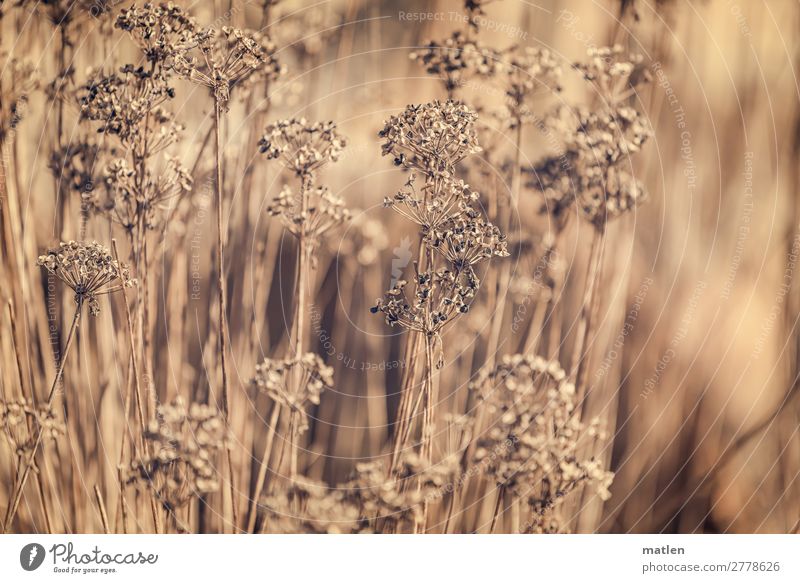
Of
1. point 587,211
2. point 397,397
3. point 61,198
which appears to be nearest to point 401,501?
point 397,397

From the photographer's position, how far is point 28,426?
125 centimetres

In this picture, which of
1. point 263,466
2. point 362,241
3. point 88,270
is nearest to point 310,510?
point 263,466

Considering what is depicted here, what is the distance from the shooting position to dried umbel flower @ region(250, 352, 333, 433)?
48.8 inches

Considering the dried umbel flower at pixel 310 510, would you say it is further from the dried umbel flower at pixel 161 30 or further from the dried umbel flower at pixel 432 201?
the dried umbel flower at pixel 161 30

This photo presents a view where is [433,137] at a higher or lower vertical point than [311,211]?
higher

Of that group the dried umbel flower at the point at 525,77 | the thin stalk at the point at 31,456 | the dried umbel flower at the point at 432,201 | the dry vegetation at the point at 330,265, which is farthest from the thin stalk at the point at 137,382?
the dried umbel flower at the point at 525,77

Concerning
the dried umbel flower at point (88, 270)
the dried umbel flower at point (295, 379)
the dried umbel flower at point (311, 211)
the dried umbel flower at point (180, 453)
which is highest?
the dried umbel flower at point (311, 211)

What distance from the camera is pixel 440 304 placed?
4.02 feet

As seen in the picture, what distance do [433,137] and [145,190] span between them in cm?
59

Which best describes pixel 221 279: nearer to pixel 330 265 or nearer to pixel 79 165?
pixel 330 265

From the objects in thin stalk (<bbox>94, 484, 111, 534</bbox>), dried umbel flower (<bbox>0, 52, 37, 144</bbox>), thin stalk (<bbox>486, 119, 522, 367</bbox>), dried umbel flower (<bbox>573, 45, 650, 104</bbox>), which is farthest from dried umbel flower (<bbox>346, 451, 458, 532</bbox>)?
dried umbel flower (<bbox>0, 52, 37, 144</bbox>)

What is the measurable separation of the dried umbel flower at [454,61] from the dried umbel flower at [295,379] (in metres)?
0.62

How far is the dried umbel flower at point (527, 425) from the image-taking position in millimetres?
1247

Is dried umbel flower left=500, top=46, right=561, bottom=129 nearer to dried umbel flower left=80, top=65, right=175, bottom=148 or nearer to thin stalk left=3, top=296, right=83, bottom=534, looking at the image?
dried umbel flower left=80, top=65, right=175, bottom=148
